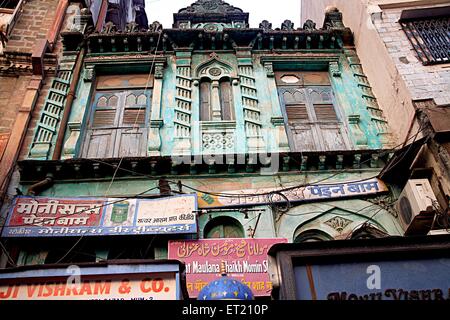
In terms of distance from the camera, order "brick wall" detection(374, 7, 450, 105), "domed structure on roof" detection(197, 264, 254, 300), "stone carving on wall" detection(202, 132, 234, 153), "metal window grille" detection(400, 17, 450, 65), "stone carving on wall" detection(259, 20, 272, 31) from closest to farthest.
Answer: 1. "domed structure on roof" detection(197, 264, 254, 300)
2. "brick wall" detection(374, 7, 450, 105)
3. "stone carving on wall" detection(202, 132, 234, 153)
4. "metal window grille" detection(400, 17, 450, 65)
5. "stone carving on wall" detection(259, 20, 272, 31)

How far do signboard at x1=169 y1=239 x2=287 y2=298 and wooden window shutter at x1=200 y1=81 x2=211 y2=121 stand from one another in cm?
337

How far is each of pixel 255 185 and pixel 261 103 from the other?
7.93 feet

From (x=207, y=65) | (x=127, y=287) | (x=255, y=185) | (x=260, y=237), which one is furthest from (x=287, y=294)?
(x=207, y=65)

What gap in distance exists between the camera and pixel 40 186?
26.2 ft

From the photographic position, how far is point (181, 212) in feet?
24.6


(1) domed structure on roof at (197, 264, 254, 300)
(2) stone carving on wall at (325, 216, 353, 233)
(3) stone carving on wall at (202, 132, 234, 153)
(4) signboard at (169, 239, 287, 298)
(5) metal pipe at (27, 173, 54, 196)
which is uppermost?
(3) stone carving on wall at (202, 132, 234, 153)

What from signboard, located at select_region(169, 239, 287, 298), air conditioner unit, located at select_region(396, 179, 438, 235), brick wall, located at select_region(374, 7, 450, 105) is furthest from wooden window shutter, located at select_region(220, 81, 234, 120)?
air conditioner unit, located at select_region(396, 179, 438, 235)

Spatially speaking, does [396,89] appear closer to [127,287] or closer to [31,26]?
[127,287]

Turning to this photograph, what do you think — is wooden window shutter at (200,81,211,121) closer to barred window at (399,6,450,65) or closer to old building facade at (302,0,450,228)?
old building facade at (302,0,450,228)

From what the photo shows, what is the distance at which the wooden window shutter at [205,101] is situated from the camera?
9.68 meters

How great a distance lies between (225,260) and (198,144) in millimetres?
2755

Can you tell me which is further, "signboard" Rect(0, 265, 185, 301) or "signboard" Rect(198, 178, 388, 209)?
"signboard" Rect(198, 178, 388, 209)

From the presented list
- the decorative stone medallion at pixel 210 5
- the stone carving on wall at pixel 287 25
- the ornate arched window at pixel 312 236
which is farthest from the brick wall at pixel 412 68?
the decorative stone medallion at pixel 210 5

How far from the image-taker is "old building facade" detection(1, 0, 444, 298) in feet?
24.5
